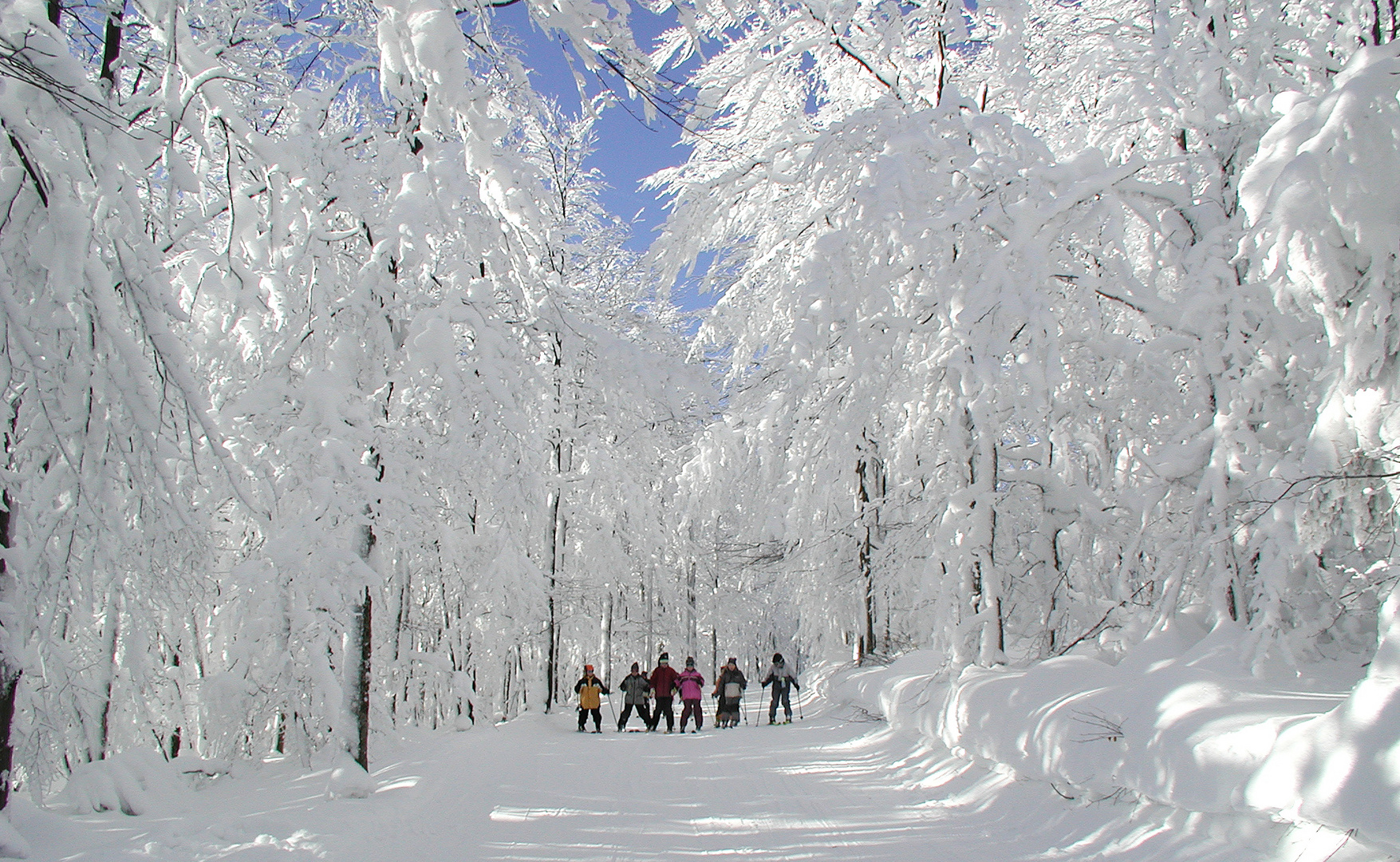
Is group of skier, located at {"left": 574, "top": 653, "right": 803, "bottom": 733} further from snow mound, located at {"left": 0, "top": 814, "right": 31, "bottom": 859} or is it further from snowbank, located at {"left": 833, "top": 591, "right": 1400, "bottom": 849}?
snow mound, located at {"left": 0, "top": 814, "right": 31, "bottom": 859}

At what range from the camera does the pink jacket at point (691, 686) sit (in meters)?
14.6

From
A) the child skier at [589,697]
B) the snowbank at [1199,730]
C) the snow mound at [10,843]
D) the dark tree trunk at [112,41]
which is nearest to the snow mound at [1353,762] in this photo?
the snowbank at [1199,730]

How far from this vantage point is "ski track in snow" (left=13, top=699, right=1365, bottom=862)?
14.5 feet

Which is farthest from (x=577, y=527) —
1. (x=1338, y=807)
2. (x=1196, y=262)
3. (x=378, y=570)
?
(x=1338, y=807)

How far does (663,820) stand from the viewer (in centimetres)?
597

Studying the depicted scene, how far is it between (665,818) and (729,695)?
911cm

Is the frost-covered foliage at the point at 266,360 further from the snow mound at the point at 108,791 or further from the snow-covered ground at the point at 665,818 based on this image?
the snow-covered ground at the point at 665,818

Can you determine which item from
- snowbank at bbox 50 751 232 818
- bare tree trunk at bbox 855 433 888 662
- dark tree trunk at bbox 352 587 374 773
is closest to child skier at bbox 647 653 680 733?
bare tree trunk at bbox 855 433 888 662

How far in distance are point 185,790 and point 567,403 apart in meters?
9.07

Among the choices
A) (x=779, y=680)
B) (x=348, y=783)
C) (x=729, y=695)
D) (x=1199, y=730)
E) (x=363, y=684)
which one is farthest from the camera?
(x=779, y=680)

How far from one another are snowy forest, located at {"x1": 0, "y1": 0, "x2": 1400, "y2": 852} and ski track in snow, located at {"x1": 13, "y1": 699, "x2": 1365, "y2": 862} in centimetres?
87

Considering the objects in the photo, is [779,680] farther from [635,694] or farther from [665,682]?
[635,694]

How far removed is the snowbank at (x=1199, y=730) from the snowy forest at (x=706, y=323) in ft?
1.73

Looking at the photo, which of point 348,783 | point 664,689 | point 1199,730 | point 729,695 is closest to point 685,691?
point 664,689
